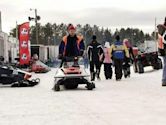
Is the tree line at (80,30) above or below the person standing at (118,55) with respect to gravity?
above

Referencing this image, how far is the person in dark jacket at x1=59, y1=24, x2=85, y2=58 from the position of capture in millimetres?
15797

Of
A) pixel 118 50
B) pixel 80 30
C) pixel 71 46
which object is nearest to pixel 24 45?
pixel 118 50

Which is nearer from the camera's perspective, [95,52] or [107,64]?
[95,52]

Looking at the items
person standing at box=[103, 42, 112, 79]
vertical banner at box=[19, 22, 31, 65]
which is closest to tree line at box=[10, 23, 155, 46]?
vertical banner at box=[19, 22, 31, 65]

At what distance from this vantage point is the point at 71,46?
1594cm

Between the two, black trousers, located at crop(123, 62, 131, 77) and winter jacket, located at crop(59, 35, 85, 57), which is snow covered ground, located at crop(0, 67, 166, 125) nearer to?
winter jacket, located at crop(59, 35, 85, 57)

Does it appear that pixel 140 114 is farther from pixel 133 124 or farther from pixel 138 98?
pixel 138 98

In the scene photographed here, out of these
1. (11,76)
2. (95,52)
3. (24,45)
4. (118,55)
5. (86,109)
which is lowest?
(86,109)

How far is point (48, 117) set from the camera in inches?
347

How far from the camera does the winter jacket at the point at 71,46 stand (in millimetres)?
15828

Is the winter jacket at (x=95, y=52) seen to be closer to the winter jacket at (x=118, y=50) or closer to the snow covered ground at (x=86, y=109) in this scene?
the winter jacket at (x=118, y=50)

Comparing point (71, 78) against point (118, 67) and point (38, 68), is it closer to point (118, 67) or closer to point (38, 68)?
point (118, 67)

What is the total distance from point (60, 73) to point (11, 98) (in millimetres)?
2708

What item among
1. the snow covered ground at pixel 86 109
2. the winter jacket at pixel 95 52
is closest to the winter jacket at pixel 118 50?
the winter jacket at pixel 95 52
